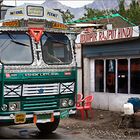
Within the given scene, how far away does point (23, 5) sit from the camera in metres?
9.59

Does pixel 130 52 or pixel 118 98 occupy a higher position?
pixel 130 52

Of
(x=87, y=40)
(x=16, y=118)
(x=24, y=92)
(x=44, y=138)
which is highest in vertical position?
(x=87, y=40)

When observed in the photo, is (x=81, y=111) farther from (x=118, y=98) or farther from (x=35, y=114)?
(x=35, y=114)

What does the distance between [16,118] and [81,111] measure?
4424 millimetres

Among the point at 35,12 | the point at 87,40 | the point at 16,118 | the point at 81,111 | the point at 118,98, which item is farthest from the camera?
the point at 87,40

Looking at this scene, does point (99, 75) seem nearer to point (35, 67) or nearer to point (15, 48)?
point (35, 67)

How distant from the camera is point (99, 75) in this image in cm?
1535

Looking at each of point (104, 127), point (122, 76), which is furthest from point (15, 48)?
point (122, 76)

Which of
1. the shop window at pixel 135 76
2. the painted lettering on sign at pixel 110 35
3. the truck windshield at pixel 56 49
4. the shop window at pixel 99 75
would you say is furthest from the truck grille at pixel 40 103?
the shop window at pixel 99 75

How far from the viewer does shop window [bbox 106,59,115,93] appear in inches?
572

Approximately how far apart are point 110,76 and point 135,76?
1.41 meters

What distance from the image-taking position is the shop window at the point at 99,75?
15155mm

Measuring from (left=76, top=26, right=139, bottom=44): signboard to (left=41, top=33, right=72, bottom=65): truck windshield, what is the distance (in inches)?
134

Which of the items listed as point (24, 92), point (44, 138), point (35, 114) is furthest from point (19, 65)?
point (44, 138)
